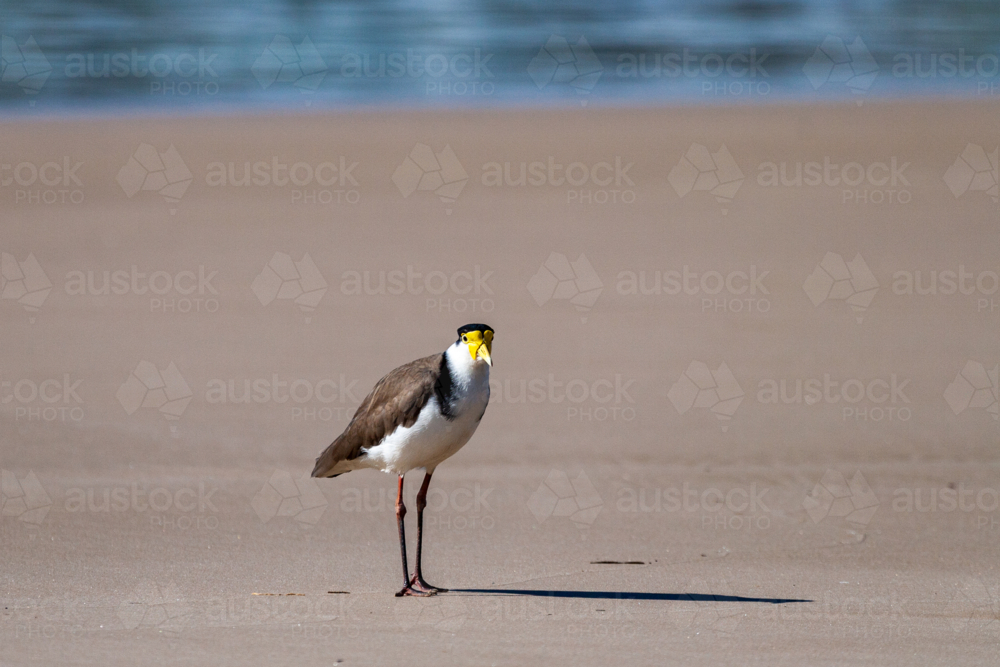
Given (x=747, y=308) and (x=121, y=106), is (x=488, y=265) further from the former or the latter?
(x=121, y=106)

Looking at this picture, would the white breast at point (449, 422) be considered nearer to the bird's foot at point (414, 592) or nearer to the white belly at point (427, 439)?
the white belly at point (427, 439)

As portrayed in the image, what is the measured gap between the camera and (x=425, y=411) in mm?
5887

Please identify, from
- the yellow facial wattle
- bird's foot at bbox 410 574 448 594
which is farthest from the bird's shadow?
the yellow facial wattle

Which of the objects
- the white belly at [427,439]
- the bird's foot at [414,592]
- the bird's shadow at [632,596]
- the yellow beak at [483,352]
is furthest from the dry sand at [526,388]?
the yellow beak at [483,352]

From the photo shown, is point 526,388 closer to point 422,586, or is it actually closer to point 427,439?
point 422,586

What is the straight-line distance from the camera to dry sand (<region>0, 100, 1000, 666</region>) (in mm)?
5699

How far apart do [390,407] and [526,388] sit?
17.5 feet

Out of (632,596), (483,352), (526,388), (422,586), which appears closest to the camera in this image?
(483,352)

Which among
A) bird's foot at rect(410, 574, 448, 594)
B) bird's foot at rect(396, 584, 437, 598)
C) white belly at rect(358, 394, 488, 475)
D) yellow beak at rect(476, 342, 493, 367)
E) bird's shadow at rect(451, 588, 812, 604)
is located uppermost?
yellow beak at rect(476, 342, 493, 367)

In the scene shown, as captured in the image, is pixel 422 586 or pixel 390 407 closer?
pixel 390 407

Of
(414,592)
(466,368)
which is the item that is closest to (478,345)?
(466,368)

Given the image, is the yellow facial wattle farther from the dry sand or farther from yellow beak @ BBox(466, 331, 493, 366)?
the dry sand

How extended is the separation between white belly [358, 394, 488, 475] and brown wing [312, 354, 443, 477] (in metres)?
0.04

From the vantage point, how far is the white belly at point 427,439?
589 centimetres
